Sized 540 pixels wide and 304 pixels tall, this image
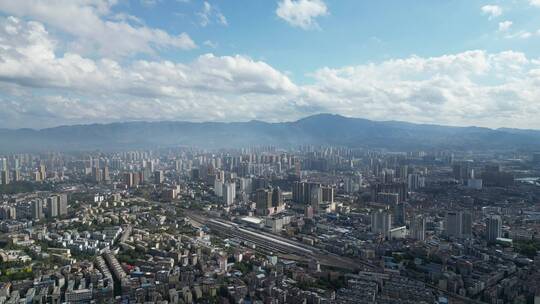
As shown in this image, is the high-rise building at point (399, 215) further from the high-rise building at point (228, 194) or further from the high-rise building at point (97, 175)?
the high-rise building at point (97, 175)

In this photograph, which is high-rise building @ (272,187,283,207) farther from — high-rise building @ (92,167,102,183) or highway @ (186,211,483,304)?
high-rise building @ (92,167,102,183)

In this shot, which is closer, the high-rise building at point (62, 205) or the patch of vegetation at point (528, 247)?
the patch of vegetation at point (528, 247)

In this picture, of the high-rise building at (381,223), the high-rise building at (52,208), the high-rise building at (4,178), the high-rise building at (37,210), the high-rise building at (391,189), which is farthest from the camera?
the high-rise building at (4,178)

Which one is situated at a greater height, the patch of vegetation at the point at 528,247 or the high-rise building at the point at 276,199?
the high-rise building at the point at 276,199

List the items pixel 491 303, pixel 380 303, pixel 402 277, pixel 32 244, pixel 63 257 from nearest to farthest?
pixel 380 303 → pixel 491 303 → pixel 402 277 → pixel 63 257 → pixel 32 244

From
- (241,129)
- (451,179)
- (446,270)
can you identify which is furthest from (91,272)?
(241,129)

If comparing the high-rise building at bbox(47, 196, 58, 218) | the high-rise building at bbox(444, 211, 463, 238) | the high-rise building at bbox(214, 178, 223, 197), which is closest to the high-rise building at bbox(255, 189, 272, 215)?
the high-rise building at bbox(214, 178, 223, 197)

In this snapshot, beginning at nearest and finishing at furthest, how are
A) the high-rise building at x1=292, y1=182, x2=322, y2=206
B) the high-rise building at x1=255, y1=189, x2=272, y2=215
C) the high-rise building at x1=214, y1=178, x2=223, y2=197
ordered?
1. the high-rise building at x1=255, y1=189, x2=272, y2=215
2. the high-rise building at x1=292, y1=182, x2=322, y2=206
3. the high-rise building at x1=214, y1=178, x2=223, y2=197

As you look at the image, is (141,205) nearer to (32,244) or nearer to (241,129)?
(32,244)

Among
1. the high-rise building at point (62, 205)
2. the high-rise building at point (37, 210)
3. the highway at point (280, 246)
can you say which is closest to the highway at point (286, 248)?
the highway at point (280, 246)
